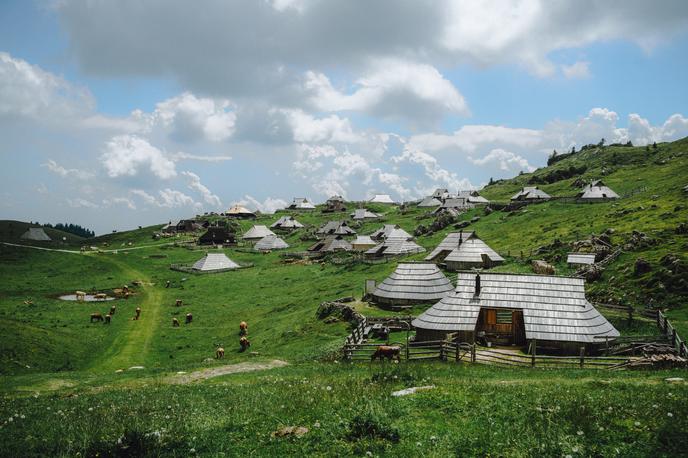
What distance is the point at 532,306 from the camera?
3033cm

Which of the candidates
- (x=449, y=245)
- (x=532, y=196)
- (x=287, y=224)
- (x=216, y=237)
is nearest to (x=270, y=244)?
(x=216, y=237)

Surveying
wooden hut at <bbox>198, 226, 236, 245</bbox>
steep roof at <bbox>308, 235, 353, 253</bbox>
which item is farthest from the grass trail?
wooden hut at <bbox>198, 226, 236, 245</bbox>

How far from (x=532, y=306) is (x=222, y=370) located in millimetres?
20178

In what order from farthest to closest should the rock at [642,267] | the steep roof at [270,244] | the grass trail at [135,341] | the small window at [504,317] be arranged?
1. the steep roof at [270,244]
2. the rock at [642,267]
3. the grass trail at [135,341]
4. the small window at [504,317]

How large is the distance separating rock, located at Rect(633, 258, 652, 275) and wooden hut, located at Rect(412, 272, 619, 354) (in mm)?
17509

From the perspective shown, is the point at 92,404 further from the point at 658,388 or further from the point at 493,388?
the point at 658,388

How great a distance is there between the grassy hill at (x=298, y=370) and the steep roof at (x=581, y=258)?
1.60 metres

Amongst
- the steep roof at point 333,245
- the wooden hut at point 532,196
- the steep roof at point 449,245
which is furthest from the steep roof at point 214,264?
the wooden hut at point 532,196

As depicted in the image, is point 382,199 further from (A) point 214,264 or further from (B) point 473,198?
(A) point 214,264

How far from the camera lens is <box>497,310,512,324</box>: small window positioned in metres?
32.0

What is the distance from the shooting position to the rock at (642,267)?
1731 inches

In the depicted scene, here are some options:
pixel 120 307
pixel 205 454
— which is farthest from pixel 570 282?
pixel 120 307

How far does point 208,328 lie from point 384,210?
404 ft

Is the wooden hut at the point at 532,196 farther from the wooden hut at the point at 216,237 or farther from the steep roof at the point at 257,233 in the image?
the wooden hut at the point at 216,237
